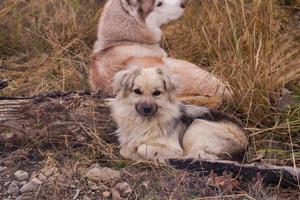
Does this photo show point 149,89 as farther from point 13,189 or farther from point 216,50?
point 13,189

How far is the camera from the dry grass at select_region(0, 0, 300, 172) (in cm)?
515

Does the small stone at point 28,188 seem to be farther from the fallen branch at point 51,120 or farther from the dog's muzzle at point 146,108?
the dog's muzzle at point 146,108

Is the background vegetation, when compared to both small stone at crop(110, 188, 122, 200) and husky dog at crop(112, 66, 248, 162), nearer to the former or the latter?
husky dog at crop(112, 66, 248, 162)

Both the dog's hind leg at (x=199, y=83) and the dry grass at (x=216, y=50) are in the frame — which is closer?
the dry grass at (x=216, y=50)

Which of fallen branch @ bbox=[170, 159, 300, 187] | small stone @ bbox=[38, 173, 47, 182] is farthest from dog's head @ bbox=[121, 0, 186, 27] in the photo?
small stone @ bbox=[38, 173, 47, 182]

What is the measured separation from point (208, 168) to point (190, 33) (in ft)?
8.50

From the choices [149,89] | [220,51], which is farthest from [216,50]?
[149,89]

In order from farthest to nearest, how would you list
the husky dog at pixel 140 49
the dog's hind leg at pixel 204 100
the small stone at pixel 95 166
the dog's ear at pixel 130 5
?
the dog's ear at pixel 130 5 < the husky dog at pixel 140 49 < the dog's hind leg at pixel 204 100 < the small stone at pixel 95 166

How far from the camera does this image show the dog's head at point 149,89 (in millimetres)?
4871

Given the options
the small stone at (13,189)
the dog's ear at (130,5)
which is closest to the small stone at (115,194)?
the small stone at (13,189)

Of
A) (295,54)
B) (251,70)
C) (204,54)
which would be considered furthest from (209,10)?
(251,70)

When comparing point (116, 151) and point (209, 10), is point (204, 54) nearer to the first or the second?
point (209, 10)

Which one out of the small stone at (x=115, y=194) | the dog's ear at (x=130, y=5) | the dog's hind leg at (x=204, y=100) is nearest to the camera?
the small stone at (x=115, y=194)

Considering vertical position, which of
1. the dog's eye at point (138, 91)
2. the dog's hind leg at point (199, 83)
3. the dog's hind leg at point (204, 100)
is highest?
the dog's eye at point (138, 91)
